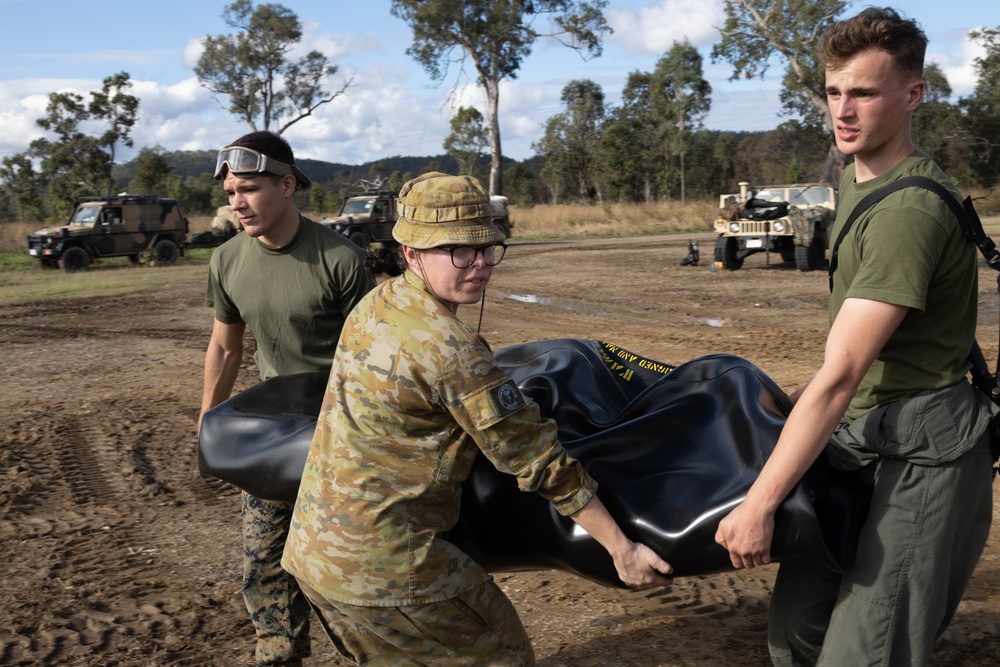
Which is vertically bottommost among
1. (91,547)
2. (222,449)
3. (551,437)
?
(91,547)

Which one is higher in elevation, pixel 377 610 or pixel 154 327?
pixel 377 610

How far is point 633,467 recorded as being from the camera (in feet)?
7.46

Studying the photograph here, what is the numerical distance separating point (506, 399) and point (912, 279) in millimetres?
838

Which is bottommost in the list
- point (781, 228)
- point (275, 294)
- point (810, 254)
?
point (810, 254)

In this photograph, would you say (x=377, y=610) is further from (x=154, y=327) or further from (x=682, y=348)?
(x=154, y=327)

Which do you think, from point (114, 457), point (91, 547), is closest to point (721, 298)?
point (114, 457)

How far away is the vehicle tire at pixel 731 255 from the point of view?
17281 mm

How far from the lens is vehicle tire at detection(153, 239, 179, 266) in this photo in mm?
24359

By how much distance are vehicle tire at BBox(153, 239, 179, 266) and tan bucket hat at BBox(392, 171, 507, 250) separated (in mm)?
23771

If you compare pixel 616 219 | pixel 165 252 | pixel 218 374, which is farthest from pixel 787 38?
pixel 218 374

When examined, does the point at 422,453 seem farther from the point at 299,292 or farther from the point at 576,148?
the point at 576,148

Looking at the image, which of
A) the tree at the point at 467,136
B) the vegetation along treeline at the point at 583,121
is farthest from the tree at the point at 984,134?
the tree at the point at 467,136

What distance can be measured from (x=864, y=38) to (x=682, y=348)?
7.90 m

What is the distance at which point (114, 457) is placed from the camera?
6348 millimetres
